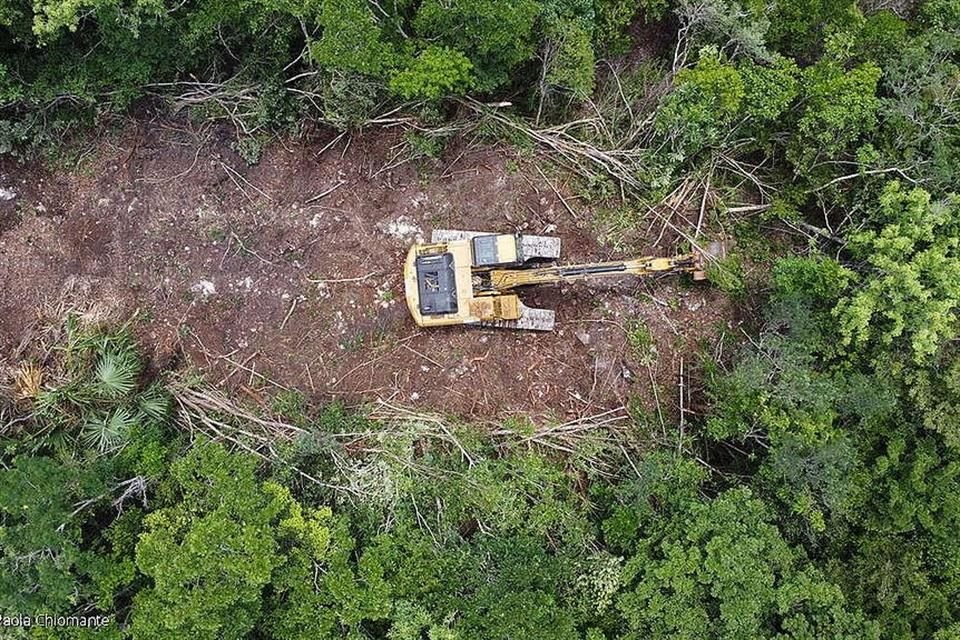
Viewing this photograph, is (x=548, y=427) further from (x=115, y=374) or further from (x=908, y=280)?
(x=115, y=374)

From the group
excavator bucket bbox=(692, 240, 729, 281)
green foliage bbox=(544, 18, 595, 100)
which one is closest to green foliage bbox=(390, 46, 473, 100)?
green foliage bbox=(544, 18, 595, 100)

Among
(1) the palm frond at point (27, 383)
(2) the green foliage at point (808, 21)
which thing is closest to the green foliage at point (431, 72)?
(2) the green foliage at point (808, 21)

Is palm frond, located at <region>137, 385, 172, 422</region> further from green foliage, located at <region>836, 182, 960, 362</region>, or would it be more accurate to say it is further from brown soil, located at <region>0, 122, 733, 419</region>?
green foliage, located at <region>836, 182, 960, 362</region>

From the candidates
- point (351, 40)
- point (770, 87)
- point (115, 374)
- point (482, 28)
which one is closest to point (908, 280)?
point (770, 87)

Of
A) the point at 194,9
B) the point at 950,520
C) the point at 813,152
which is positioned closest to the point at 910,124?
the point at 813,152

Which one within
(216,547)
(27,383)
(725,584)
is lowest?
(725,584)
